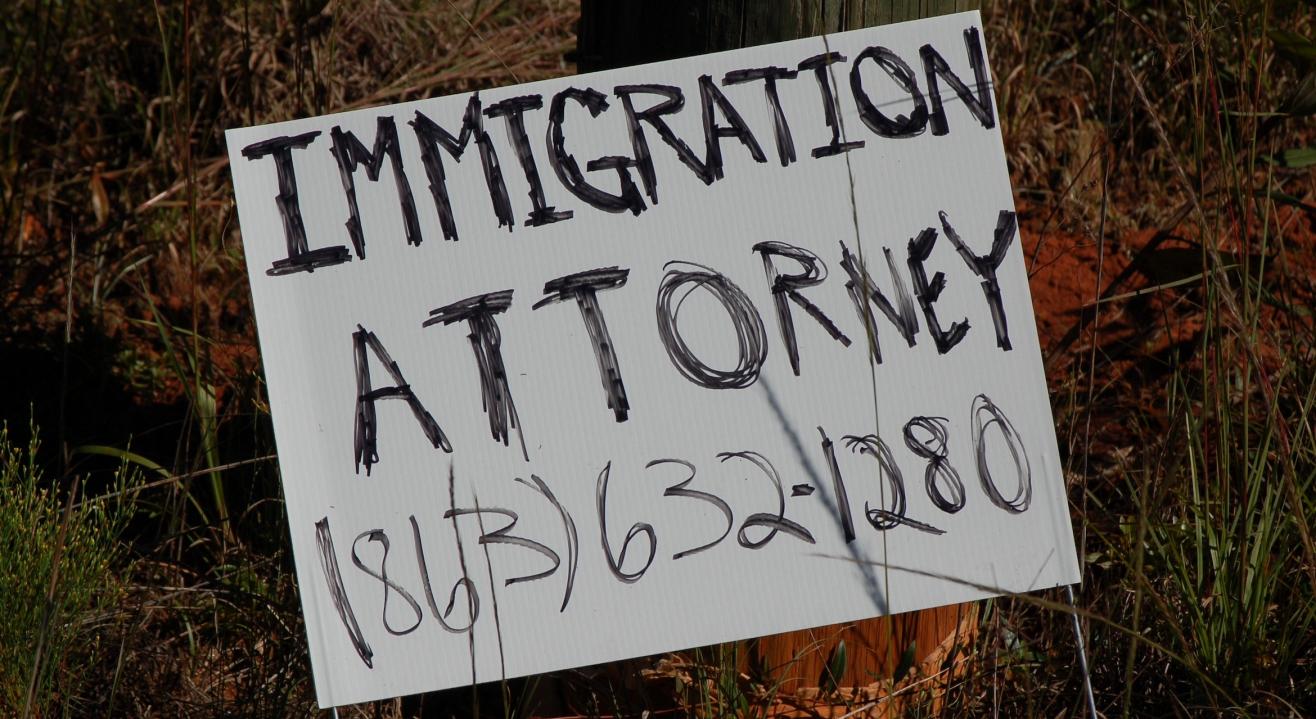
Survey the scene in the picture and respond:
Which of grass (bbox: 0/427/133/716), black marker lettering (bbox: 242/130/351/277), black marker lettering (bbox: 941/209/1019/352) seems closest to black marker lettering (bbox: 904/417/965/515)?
black marker lettering (bbox: 941/209/1019/352)

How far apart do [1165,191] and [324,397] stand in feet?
6.77

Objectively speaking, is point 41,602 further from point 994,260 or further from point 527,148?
point 994,260

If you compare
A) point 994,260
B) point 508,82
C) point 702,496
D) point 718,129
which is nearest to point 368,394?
point 702,496

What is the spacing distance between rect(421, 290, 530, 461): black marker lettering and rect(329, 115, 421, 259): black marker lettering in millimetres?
87

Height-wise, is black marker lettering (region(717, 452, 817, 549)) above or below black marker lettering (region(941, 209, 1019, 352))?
below

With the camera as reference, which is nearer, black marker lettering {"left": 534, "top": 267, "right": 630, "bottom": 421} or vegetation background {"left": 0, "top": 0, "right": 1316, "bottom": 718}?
black marker lettering {"left": 534, "top": 267, "right": 630, "bottom": 421}

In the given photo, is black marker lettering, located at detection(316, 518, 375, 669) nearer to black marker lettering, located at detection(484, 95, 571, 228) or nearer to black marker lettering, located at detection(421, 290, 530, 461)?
black marker lettering, located at detection(421, 290, 530, 461)

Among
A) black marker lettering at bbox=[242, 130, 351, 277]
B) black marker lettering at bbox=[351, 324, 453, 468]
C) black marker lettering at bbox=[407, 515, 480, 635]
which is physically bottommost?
black marker lettering at bbox=[407, 515, 480, 635]

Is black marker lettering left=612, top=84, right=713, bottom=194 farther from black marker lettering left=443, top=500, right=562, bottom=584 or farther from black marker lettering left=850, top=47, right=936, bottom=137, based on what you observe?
black marker lettering left=443, top=500, right=562, bottom=584

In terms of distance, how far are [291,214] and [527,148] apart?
0.26 metres

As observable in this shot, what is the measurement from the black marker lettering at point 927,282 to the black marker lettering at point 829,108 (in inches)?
5.0

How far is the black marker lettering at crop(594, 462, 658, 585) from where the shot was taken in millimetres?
1189

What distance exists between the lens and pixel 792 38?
126 cm

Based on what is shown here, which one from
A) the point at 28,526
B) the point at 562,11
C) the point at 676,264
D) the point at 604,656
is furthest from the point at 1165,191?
the point at 28,526
